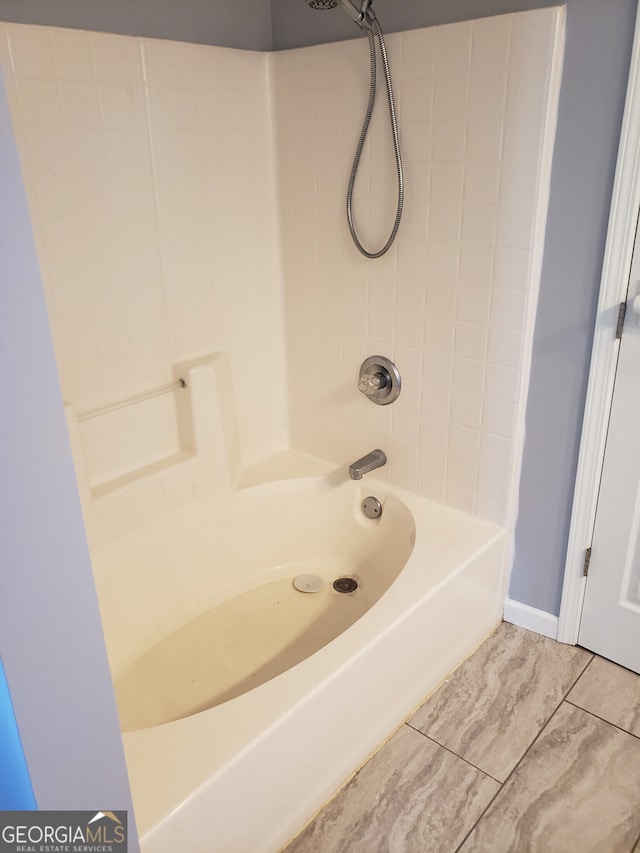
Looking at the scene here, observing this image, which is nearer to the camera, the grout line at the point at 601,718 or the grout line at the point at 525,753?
the grout line at the point at 525,753

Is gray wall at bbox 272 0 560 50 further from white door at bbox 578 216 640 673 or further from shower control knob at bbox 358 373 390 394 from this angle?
shower control knob at bbox 358 373 390 394

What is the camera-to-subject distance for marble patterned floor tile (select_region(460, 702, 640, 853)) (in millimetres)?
1534

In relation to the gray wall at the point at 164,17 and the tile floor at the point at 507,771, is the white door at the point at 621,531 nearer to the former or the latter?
the tile floor at the point at 507,771

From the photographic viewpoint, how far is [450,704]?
191 cm

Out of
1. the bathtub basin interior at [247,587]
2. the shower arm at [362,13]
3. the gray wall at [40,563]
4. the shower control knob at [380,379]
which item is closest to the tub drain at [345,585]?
the bathtub basin interior at [247,587]

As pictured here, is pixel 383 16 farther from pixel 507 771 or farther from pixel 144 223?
pixel 507 771

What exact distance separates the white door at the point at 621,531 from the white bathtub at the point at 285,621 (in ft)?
0.92

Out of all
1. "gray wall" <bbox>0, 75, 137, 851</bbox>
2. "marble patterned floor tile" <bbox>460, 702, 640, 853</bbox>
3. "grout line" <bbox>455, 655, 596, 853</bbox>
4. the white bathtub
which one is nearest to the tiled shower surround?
the white bathtub

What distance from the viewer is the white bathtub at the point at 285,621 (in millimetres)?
1354

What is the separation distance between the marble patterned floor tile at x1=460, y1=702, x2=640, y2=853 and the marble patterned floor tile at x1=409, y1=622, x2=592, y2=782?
52 mm

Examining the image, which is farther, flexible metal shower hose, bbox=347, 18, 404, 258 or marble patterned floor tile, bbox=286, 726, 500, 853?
flexible metal shower hose, bbox=347, 18, 404, 258

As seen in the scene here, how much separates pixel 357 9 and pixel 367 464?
1286mm

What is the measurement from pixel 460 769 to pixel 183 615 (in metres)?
0.92

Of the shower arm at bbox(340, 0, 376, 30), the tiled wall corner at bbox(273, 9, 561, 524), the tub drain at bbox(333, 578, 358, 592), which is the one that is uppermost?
the shower arm at bbox(340, 0, 376, 30)
